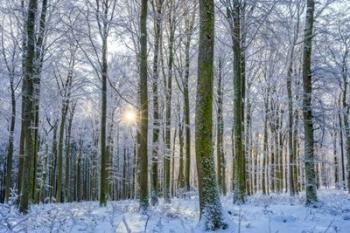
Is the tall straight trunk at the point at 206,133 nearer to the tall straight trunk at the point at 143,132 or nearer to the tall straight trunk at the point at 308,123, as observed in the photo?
the tall straight trunk at the point at 143,132

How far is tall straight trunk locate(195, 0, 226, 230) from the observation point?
7414 millimetres

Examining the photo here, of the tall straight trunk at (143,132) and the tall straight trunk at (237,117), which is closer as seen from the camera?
the tall straight trunk at (143,132)

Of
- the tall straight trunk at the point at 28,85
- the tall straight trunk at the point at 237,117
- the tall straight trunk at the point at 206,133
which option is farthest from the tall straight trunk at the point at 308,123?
the tall straight trunk at the point at 28,85

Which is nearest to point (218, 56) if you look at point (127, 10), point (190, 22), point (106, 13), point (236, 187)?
point (190, 22)

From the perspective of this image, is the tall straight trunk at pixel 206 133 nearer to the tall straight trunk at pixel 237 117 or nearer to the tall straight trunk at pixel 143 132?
the tall straight trunk at pixel 143 132

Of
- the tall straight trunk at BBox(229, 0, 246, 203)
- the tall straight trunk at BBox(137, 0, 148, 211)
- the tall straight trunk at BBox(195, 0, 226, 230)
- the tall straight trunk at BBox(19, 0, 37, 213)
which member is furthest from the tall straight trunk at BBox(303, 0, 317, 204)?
the tall straight trunk at BBox(19, 0, 37, 213)

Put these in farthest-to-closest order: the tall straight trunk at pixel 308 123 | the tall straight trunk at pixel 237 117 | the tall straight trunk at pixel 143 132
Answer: the tall straight trunk at pixel 237 117 → the tall straight trunk at pixel 308 123 → the tall straight trunk at pixel 143 132

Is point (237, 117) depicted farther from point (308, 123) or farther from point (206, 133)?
point (206, 133)

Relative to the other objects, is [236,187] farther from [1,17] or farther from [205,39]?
[1,17]

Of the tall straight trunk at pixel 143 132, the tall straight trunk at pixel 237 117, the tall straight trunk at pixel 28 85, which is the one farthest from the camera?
the tall straight trunk at pixel 237 117

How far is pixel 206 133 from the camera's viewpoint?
25.4 feet

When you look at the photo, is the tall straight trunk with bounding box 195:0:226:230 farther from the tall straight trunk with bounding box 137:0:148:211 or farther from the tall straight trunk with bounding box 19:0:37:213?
the tall straight trunk with bounding box 19:0:37:213

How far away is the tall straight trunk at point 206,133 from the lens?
24.3 ft

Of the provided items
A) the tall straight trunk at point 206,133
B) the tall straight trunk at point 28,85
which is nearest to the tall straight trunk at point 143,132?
the tall straight trunk at point 28,85
